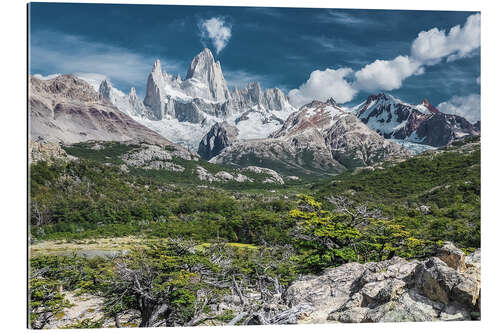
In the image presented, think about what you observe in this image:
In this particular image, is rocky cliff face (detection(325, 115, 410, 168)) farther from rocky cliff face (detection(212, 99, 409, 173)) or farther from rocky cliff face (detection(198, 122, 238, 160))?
rocky cliff face (detection(198, 122, 238, 160))

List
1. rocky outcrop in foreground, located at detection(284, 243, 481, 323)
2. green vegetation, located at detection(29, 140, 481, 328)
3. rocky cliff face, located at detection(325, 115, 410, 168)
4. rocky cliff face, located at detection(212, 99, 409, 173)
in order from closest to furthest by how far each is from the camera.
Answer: rocky outcrop in foreground, located at detection(284, 243, 481, 323) → green vegetation, located at detection(29, 140, 481, 328) → rocky cliff face, located at detection(212, 99, 409, 173) → rocky cliff face, located at detection(325, 115, 410, 168)

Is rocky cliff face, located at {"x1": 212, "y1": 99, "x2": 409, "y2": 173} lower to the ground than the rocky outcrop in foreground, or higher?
higher

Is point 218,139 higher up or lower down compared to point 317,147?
higher up

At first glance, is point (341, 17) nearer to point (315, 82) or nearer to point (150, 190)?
point (315, 82)

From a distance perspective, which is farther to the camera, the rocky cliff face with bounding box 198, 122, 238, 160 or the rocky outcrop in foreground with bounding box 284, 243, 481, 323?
the rocky cliff face with bounding box 198, 122, 238, 160

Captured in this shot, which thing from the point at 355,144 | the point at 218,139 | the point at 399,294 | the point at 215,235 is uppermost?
the point at 218,139

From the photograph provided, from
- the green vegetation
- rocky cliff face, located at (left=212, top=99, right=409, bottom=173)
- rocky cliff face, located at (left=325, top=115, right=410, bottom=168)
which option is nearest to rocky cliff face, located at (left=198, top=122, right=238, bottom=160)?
rocky cliff face, located at (left=212, top=99, right=409, bottom=173)

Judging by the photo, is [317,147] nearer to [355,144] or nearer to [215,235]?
[355,144]

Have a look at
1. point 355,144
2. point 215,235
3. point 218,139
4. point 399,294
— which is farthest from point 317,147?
point 399,294
